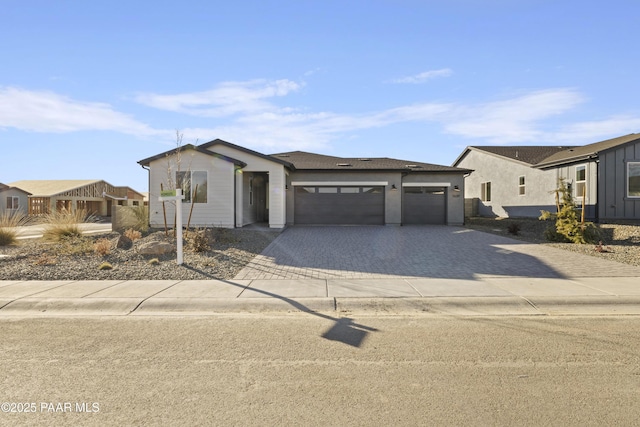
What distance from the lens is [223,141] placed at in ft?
54.1

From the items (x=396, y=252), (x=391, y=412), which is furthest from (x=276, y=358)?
(x=396, y=252)

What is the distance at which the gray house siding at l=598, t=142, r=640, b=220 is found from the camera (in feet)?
53.0

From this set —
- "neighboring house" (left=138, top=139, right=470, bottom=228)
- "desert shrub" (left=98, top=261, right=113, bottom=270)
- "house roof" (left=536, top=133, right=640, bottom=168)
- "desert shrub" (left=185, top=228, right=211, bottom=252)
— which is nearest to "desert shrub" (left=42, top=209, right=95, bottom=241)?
"neighboring house" (left=138, top=139, right=470, bottom=228)

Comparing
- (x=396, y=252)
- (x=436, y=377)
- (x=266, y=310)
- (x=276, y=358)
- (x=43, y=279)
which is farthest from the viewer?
(x=396, y=252)

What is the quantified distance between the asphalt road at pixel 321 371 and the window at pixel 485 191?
22.6m

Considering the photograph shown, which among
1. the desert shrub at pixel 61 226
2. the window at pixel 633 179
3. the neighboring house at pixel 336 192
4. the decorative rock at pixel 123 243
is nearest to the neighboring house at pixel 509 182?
the window at pixel 633 179

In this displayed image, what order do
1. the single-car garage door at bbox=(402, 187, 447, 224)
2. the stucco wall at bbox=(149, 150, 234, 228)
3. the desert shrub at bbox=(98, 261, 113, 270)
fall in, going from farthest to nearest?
the single-car garage door at bbox=(402, 187, 447, 224) → the stucco wall at bbox=(149, 150, 234, 228) → the desert shrub at bbox=(98, 261, 113, 270)

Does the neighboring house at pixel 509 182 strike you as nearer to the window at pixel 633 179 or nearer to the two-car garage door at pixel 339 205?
the window at pixel 633 179

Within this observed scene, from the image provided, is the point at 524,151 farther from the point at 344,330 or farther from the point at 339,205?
the point at 344,330

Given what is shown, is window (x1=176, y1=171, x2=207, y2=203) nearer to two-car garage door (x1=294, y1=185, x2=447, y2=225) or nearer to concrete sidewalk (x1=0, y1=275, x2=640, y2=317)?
two-car garage door (x1=294, y1=185, x2=447, y2=225)

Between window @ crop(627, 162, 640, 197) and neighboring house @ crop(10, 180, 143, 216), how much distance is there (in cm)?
3830

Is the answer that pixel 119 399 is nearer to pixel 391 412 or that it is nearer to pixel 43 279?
pixel 391 412

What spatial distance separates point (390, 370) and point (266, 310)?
2.66 m

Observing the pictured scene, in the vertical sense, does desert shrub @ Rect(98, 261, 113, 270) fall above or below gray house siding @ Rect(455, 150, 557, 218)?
below
